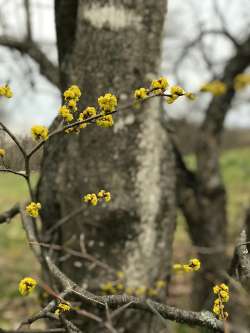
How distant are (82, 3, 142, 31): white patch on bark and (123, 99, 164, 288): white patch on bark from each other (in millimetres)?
444

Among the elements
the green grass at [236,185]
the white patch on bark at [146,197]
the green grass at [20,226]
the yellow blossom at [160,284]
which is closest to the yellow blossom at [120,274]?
the white patch on bark at [146,197]

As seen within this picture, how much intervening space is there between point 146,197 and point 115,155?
0.29m

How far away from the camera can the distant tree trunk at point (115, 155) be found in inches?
105

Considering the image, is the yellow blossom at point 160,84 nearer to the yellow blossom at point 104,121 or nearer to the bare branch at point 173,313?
the yellow blossom at point 104,121

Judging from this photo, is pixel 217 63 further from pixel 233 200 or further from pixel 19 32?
pixel 233 200

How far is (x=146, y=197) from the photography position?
2791 mm

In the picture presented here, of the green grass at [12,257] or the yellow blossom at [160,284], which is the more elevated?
the green grass at [12,257]

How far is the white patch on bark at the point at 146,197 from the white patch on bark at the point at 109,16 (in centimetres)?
44

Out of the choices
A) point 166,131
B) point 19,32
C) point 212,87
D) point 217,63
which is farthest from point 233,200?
point 212,87

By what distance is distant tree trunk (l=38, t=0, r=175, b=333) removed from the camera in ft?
8.79

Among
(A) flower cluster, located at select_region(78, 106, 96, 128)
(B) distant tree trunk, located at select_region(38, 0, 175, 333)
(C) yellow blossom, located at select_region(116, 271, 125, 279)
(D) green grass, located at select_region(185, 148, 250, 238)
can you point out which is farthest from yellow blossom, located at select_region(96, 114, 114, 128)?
(D) green grass, located at select_region(185, 148, 250, 238)

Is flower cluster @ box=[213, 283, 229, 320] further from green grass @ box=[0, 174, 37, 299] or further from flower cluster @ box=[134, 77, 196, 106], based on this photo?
green grass @ box=[0, 174, 37, 299]

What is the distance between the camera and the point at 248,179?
12.4 metres

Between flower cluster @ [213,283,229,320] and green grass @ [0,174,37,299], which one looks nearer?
flower cluster @ [213,283,229,320]
